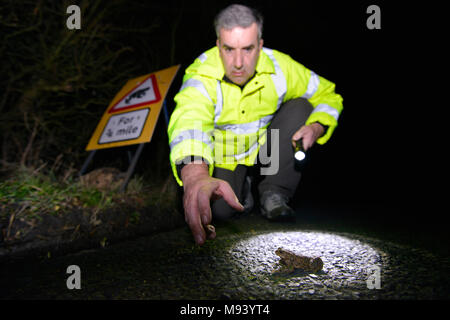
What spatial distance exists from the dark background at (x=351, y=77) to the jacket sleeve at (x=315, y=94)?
99cm

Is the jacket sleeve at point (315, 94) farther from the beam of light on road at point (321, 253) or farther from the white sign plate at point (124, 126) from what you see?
the white sign plate at point (124, 126)

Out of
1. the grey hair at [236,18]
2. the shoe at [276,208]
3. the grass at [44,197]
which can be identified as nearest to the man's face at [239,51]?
the grey hair at [236,18]

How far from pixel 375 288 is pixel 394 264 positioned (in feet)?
1.12

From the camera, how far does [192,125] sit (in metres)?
1.85

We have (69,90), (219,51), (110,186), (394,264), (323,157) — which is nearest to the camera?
(394,264)

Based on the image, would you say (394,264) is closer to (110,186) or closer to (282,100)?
(282,100)

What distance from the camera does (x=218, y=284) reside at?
1.32 metres

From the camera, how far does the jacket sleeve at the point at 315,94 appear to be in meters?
2.51

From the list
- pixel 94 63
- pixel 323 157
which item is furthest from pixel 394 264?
pixel 323 157

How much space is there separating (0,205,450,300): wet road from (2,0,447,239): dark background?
4.35 feet

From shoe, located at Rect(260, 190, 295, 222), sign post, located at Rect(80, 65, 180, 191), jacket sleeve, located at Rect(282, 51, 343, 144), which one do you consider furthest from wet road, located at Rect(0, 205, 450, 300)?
sign post, located at Rect(80, 65, 180, 191)

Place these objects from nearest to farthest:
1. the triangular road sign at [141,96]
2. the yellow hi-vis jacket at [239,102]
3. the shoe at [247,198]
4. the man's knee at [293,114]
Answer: the yellow hi-vis jacket at [239,102] → the man's knee at [293,114] → the shoe at [247,198] → the triangular road sign at [141,96]

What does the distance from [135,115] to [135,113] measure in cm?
4

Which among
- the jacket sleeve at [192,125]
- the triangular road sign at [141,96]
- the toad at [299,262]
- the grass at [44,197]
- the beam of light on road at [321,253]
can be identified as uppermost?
the triangular road sign at [141,96]
